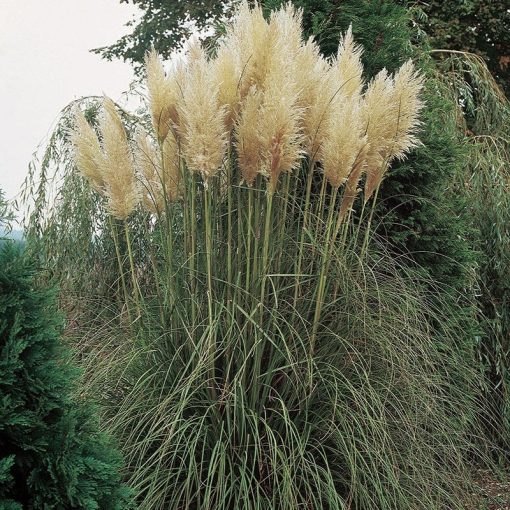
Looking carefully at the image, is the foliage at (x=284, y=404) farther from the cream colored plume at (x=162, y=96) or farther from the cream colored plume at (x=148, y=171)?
the cream colored plume at (x=162, y=96)

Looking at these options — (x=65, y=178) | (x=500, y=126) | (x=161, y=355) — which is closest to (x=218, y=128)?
(x=161, y=355)

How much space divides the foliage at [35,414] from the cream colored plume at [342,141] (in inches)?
64.6

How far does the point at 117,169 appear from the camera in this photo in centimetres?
356

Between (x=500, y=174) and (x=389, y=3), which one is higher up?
(x=389, y=3)

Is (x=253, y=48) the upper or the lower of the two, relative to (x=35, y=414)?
upper

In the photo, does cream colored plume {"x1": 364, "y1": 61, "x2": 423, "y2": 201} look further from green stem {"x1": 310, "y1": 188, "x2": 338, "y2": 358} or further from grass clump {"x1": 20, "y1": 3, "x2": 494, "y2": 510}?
green stem {"x1": 310, "y1": 188, "x2": 338, "y2": 358}

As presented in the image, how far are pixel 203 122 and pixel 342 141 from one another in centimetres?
60

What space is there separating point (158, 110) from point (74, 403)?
5.83 ft

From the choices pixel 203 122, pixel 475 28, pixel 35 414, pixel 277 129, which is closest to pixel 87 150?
Result: pixel 203 122

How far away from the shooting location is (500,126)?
7.24m

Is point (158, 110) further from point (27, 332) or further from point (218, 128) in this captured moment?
point (27, 332)

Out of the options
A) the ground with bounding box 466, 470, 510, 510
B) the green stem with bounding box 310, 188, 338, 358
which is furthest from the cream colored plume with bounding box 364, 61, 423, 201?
the ground with bounding box 466, 470, 510, 510

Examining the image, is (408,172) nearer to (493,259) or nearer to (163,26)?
(493,259)

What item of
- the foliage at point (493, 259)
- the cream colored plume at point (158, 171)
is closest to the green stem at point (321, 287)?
the cream colored plume at point (158, 171)
